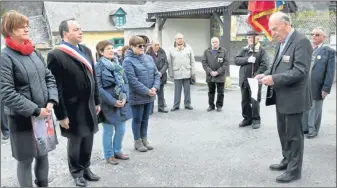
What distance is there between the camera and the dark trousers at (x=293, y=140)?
12.1 feet

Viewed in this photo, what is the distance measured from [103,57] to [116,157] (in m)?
1.41

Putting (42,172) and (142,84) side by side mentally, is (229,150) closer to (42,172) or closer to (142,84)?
(142,84)

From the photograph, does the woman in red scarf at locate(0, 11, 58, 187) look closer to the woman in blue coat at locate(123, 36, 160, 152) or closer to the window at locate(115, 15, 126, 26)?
the woman in blue coat at locate(123, 36, 160, 152)

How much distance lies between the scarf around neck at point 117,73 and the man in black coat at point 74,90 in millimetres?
505

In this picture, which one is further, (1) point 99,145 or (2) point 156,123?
(2) point 156,123

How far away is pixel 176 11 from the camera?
45.3ft

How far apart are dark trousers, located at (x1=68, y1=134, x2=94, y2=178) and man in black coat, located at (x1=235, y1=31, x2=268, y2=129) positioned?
341 cm

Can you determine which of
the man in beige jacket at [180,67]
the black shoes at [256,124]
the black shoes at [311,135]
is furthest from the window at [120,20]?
the black shoes at [311,135]

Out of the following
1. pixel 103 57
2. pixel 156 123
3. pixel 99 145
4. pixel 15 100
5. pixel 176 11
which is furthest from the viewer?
pixel 176 11

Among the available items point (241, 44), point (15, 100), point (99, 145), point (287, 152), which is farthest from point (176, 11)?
point (15, 100)

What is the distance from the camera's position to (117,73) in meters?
4.26

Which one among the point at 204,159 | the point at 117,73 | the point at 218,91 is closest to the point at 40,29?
the point at 218,91

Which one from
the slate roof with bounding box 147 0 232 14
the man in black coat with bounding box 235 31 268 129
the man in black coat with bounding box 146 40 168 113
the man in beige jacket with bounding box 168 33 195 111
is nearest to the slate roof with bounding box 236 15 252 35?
the slate roof with bounding box 147 0 232 14

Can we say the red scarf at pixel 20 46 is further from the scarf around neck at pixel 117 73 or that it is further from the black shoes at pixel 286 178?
the black shoes at pixel 286 178
